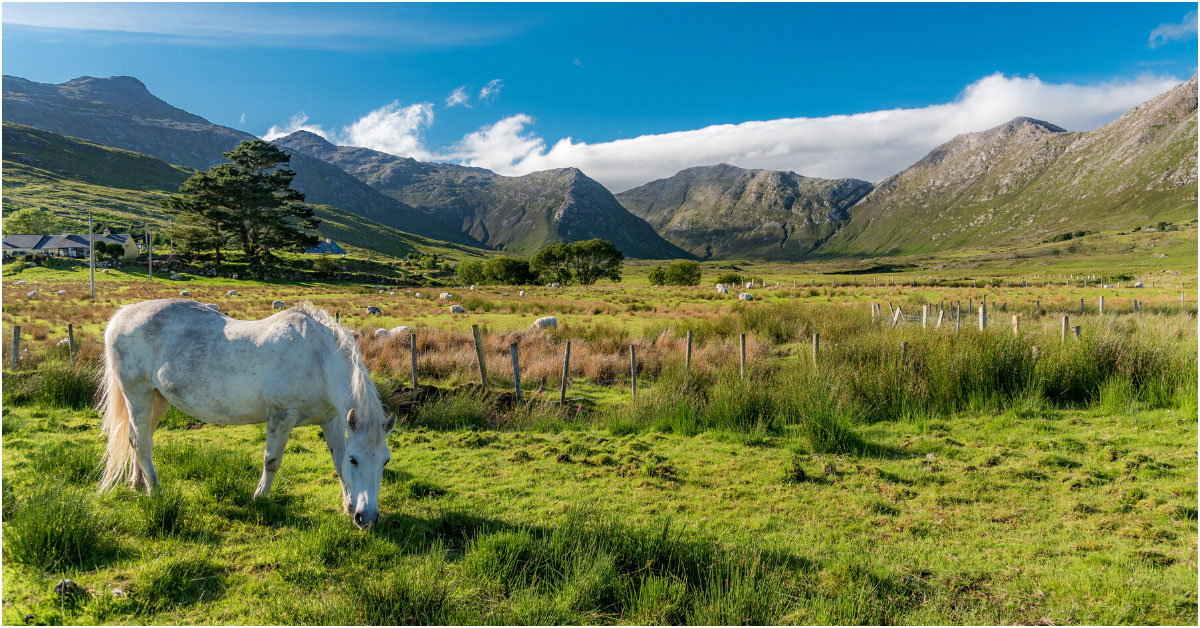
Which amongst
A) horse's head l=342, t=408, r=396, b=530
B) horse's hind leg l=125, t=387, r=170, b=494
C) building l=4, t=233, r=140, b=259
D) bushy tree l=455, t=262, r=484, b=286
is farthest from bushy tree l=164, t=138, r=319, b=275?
horse's head l=342, t=408, r=396, b=530

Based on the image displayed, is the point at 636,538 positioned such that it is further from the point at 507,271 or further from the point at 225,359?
the point at 507,271

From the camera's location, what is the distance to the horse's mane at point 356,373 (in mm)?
5367

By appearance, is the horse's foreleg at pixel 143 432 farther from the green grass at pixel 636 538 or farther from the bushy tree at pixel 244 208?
the bushy tree at pixel 244 208

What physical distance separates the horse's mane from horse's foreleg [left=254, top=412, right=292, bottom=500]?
2.95ft

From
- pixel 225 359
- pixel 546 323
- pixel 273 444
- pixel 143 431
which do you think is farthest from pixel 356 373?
pixel 546 323

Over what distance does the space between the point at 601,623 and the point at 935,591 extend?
3.09m

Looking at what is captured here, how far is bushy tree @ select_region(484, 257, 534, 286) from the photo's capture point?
268ft

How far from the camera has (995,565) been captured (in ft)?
17.2

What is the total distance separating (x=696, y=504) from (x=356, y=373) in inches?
174

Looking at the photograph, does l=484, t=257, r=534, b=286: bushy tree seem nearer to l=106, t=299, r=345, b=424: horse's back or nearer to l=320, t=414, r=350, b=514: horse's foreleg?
l=106, t=299, r=345, b=424: horse's back

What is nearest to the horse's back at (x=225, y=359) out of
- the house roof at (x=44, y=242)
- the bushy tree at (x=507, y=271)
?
the bushy tree at (x=507, y=271)

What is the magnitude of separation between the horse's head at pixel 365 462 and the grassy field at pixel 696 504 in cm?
29

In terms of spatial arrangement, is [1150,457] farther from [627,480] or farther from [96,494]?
[96,494]

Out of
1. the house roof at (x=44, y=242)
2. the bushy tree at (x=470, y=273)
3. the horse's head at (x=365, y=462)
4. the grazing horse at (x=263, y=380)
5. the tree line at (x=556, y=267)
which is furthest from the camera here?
the bushy tree at (x=470, y=273)
